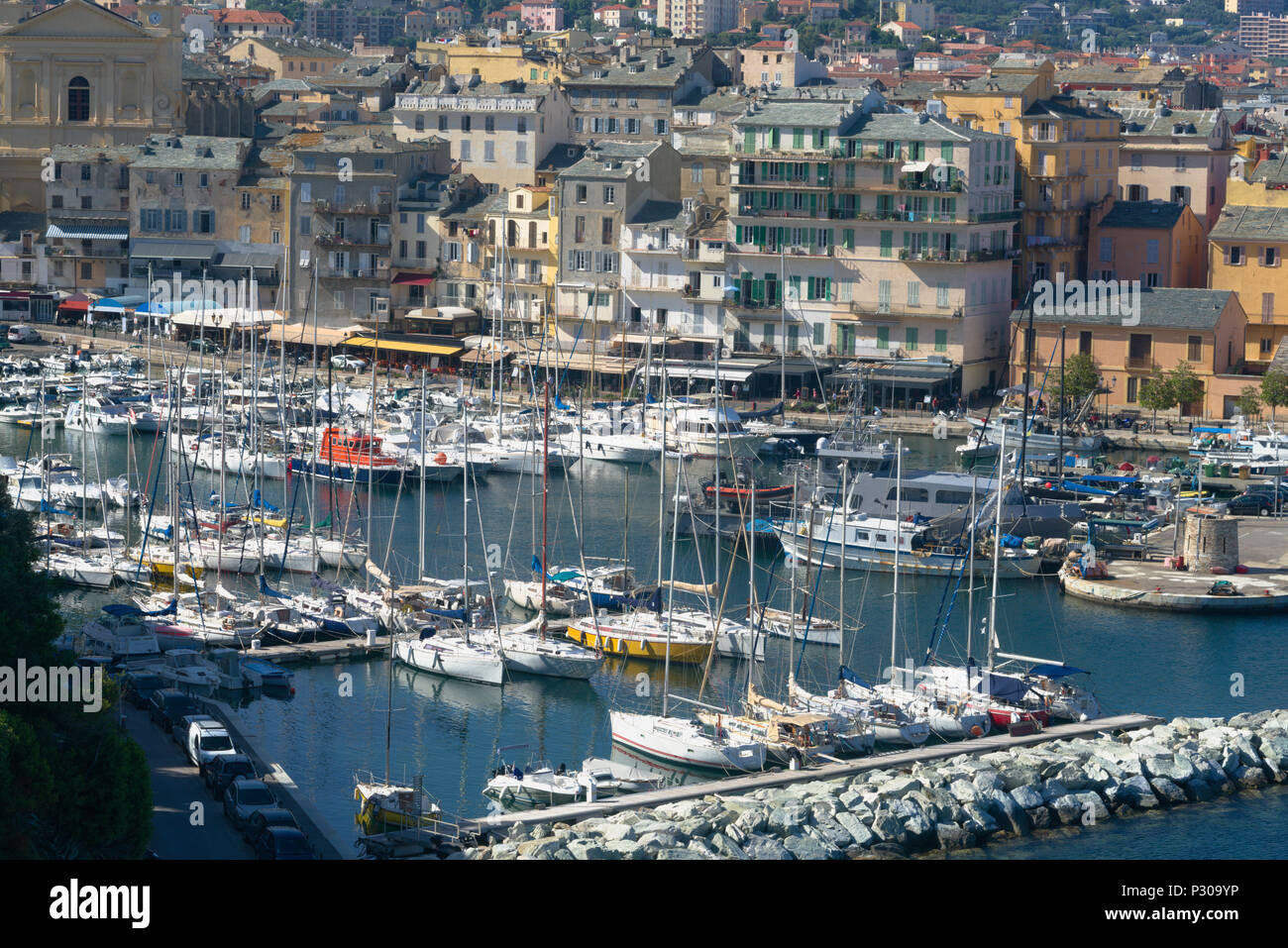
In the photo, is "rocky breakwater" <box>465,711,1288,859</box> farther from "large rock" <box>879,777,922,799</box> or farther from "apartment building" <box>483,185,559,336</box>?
"apartment building" <box>483,185,559,336</box>

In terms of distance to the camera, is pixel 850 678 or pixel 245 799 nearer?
pixel 245 799

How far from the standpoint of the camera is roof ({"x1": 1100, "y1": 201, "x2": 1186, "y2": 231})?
2776 inches

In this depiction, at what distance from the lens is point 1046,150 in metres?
69.7

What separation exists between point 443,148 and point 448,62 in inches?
516

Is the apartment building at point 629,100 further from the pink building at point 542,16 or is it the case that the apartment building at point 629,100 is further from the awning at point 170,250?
the pink building at point 542,16

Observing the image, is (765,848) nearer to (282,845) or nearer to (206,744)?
(282,845)

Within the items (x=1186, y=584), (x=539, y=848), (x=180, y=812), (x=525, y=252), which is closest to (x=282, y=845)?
(x=180, y=812)

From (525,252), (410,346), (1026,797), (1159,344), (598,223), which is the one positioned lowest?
(1026,797)

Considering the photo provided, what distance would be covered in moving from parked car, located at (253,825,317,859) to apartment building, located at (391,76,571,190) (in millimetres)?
51504

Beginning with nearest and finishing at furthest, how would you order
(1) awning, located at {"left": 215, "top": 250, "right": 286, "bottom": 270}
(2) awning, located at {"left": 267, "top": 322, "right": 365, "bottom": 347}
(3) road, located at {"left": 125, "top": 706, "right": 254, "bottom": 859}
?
(3) road, located at {"left": 125, "top": 706, "right": 254, "bottom": 859}, (2) awning, located at {"left": 267, "top": 322, "right": 365, "bottom": 347}, (1) awning, located at {"left": 215, "top": 250, "right": 286, "bottom": 270}

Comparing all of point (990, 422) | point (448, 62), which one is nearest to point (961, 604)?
point (990, 422)

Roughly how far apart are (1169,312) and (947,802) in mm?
36206

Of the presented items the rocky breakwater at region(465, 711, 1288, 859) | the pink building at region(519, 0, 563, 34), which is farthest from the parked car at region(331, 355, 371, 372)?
the pink building at region(519, 0, 563, 34)

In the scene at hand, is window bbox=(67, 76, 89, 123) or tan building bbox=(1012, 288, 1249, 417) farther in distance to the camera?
window bbox=(67, 76, 89, 123)
